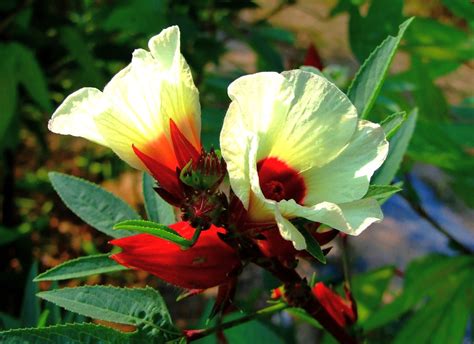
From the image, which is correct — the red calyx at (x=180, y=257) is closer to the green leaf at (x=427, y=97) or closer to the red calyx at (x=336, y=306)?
the red calyx at (x=336, y=306)

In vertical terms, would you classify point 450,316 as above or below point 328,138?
below

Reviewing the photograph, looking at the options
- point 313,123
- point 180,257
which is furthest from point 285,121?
point 180,257

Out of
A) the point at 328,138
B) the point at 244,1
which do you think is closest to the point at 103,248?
the point at 244,1

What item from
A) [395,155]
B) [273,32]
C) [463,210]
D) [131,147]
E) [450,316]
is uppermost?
[131,147]

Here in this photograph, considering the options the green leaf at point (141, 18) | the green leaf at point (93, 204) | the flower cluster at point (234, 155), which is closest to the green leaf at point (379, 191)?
the flower cluster at point (234, 155)

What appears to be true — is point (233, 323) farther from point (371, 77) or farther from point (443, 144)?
point (443, 144)

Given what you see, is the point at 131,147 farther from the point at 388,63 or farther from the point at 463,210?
the point at 463,210
